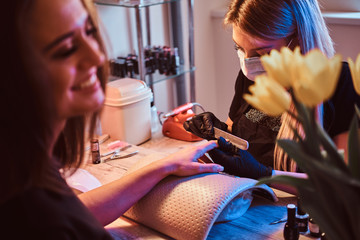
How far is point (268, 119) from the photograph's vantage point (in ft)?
5.53

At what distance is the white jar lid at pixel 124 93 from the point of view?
72.2 inches

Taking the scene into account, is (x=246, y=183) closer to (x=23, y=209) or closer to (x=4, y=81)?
(x=23, y=209)

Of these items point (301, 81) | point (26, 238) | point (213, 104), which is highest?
point (301, 81)

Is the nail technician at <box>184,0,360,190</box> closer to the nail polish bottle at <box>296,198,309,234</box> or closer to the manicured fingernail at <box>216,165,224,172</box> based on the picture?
the manicured fingernail at <box>216,165,224,172</box>

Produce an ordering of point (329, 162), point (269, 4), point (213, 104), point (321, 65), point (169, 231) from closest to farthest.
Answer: point (321, 65) < point (329, 162) < point (169, 231) < point (269, 4) < point (213, 104)

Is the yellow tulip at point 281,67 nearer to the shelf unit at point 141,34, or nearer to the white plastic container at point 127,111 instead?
the white plastic container at point 127,111

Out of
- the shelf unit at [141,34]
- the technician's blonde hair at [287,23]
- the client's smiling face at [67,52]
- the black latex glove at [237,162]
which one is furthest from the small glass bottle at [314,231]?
the shelf unit at [141,34]

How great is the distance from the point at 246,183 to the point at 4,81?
0.74m

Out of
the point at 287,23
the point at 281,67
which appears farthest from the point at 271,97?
the point at 287,23

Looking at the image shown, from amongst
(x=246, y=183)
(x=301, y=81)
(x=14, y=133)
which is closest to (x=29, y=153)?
(x=14, y=133)

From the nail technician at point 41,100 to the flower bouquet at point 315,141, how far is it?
1.06 ft

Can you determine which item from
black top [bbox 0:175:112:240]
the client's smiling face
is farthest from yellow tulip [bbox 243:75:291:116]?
black top [bbox 0:175:112:240]

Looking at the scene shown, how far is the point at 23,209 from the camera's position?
78 centimetres

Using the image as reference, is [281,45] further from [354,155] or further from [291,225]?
[354,155]
